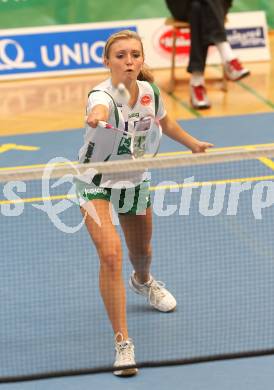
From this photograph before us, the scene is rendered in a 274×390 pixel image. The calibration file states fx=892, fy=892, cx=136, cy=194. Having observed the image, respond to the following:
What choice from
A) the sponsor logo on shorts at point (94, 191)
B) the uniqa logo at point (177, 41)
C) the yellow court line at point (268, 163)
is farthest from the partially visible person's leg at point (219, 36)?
the sponsor logo on shorts at point (94, 191)

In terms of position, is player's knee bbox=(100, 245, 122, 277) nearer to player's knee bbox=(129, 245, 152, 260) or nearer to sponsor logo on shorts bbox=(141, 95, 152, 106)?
player's knee bbox=(129, 245, 152, 260)

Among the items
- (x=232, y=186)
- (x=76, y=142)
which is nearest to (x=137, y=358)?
(x=232, y=186)

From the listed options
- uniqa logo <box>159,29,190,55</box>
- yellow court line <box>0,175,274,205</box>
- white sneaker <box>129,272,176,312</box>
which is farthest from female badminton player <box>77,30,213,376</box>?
uniqa logo <box>159,29,190,55</box>

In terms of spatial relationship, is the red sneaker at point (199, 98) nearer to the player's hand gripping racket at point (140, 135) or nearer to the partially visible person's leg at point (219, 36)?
the partially visible person's leg at point (219, 36)

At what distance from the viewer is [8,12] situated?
12211mm

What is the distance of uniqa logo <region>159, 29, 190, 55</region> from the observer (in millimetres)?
12281

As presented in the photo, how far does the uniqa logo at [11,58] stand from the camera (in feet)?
39.0

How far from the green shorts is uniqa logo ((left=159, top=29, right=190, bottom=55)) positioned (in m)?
6.96

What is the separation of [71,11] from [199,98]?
113 inches

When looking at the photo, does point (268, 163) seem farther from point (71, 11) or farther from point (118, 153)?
point (71, 11)

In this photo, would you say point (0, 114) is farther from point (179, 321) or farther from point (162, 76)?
point (179, 321)

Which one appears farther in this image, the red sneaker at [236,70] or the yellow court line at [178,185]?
the red sneaker at [236,70]

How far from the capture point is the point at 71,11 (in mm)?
12477

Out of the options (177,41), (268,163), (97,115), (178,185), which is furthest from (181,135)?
(177,41)
